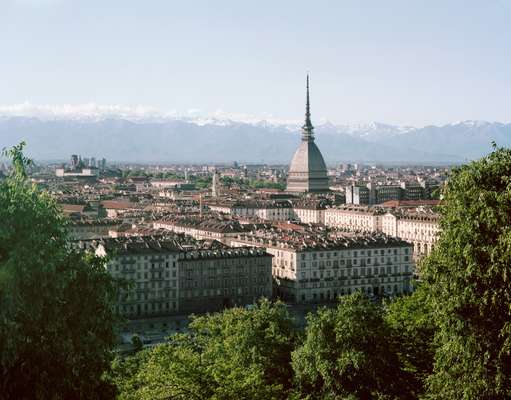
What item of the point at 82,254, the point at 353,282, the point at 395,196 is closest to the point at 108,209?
the point at 395,196

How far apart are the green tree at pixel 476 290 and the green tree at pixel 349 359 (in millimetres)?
4447

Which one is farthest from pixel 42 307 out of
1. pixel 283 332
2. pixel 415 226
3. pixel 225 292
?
pixel 415 226

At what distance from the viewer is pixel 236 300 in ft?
230

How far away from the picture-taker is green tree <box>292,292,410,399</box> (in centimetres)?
2930

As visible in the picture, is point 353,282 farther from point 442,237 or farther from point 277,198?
point 277,198

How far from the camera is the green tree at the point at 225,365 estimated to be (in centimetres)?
2377

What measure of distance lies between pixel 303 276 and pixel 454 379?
5045 centimetres

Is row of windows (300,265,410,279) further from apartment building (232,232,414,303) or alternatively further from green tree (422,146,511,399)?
green tree (422,146,511,399)

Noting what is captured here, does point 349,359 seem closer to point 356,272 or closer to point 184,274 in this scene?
point 184,274

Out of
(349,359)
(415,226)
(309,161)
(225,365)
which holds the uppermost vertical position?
(309,161)

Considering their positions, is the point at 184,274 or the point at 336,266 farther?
the point at 336,266

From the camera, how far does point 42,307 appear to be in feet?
59.1

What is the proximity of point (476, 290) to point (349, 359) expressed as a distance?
657cm

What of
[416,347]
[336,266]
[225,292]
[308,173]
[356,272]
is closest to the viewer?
[416,347]
